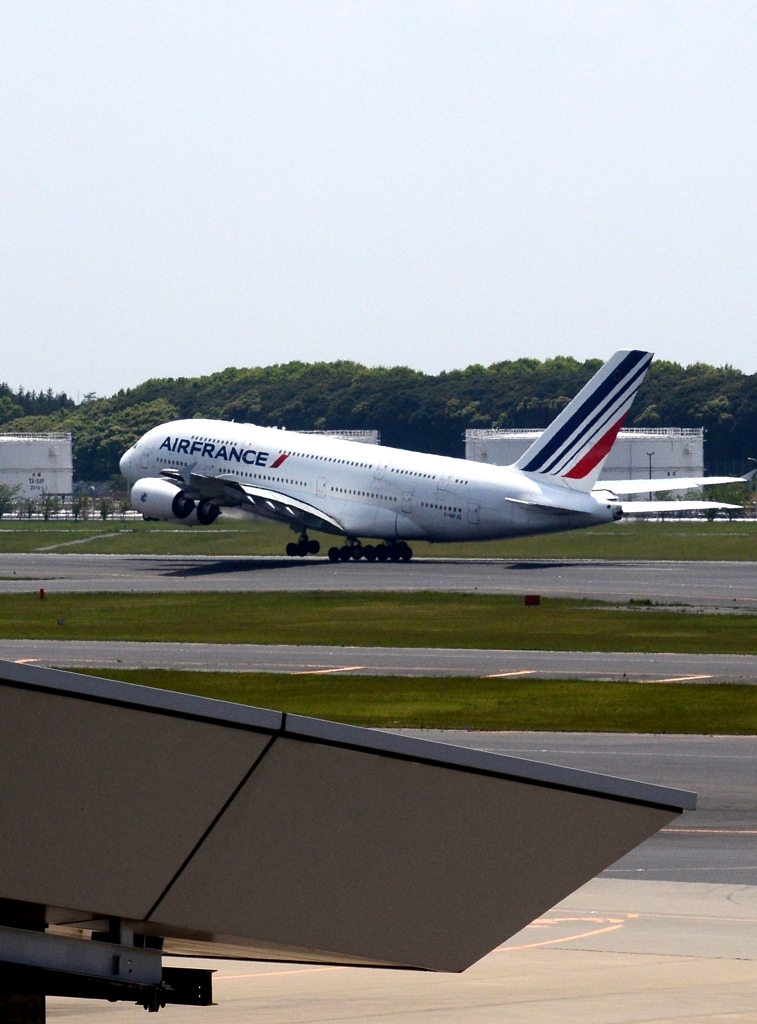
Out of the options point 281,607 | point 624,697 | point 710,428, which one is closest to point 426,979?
point 624,697

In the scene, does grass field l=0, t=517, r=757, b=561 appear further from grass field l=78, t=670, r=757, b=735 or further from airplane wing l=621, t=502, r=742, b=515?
grass field l=78, t=670, r=757, b=735

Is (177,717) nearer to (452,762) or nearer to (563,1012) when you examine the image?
Answer: (452,762)

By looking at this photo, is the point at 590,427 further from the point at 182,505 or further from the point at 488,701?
the point at 488,701

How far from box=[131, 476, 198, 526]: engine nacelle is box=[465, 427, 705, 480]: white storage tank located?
75699 millimetres

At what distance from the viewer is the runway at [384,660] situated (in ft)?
144

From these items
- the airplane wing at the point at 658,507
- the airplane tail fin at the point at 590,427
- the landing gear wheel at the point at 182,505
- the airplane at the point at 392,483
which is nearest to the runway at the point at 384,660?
the airplane at the point at 392,483

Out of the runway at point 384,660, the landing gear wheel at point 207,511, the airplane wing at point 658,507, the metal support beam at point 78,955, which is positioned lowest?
the runway at point 384,660

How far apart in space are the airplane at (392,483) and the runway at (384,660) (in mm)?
28976

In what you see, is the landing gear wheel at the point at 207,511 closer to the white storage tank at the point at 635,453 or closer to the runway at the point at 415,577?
the runway at the point at 415,577

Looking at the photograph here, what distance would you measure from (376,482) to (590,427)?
1178cm

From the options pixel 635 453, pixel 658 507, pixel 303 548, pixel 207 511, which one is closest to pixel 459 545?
pixel 303 548

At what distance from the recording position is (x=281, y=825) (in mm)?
7391

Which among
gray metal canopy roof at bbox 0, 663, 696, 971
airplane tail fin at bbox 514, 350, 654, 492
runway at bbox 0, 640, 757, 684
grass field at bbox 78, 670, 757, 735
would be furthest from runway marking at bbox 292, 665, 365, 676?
airplane tail fin at bbox 514, 350, 654, 492

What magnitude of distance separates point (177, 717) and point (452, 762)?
1391mm
